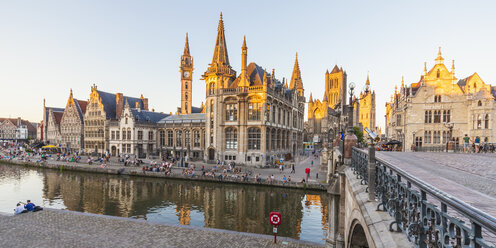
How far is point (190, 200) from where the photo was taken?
25750 mm

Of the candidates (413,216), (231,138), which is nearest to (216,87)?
(231,138)

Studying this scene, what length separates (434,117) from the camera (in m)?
36.0

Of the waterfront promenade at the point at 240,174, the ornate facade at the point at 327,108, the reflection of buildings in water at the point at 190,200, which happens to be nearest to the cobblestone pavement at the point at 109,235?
the reflection of buildings in water at the point at 190,200

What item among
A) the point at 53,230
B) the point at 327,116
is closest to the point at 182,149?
the point at 53,230

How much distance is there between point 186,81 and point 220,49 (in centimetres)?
2908

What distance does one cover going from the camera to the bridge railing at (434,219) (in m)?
2.17

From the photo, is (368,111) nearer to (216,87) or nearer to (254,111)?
(254,111)

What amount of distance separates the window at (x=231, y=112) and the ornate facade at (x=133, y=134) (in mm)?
23729

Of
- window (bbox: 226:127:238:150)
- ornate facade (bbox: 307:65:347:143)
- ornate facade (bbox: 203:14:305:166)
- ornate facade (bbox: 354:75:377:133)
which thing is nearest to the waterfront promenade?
ornate facade (bbox: 203:14:305:166)

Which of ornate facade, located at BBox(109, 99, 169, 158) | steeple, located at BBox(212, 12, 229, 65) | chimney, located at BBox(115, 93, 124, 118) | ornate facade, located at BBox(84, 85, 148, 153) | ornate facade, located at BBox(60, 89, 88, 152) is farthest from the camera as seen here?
ornate facade, located at BBox(60, 89, 88, 152)

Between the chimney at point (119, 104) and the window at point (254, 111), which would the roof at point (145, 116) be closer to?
the chimney at point (119, 104)

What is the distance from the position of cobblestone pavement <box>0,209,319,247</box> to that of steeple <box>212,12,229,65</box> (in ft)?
117

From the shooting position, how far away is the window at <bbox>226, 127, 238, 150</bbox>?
146ft

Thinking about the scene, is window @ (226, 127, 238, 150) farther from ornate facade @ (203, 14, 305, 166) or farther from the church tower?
the church tower
